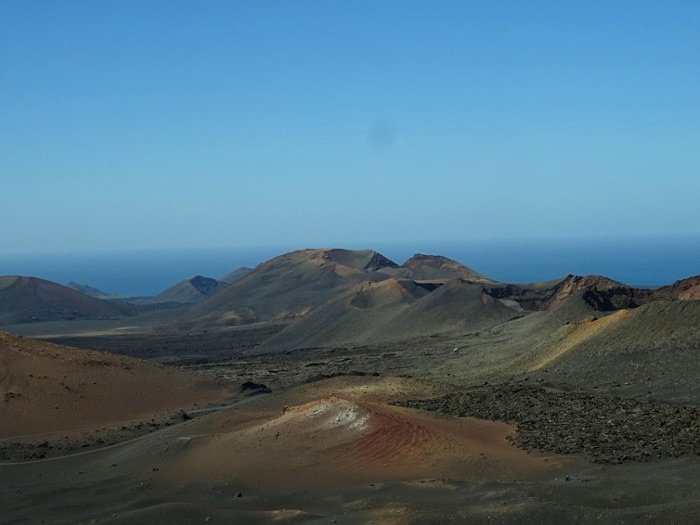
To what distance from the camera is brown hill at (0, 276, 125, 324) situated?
99.2 meters

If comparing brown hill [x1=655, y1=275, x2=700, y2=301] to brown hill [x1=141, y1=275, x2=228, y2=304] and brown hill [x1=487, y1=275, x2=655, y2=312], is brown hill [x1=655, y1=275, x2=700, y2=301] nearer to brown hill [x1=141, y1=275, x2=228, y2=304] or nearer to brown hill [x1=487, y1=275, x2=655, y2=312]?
brown hill [x1=487, y1=275, x2=655, y2=312]

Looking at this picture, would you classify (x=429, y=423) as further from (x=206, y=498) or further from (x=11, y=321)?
(x=11, y=321)

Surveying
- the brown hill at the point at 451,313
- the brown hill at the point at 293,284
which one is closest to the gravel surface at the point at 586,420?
the brown hill at the point at 451,313

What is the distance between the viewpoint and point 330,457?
58.6ft

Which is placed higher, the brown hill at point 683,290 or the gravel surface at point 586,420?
the brown hill at point 683,290

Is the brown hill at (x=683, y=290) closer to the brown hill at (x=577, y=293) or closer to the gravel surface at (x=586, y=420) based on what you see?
the brown hill at (x=577, y=293)

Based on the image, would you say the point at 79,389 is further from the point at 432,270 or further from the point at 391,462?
the point at 432,270

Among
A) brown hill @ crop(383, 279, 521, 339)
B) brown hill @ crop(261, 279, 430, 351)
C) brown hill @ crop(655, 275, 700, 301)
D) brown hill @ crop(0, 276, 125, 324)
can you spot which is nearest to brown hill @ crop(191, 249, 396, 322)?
brown hill @ crop(261, 279, 430, 351)

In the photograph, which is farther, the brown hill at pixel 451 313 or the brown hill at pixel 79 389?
the brown hill at pixel 451 313

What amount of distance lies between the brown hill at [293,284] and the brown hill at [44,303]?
50.8ft

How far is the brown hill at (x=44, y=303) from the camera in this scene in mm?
99188

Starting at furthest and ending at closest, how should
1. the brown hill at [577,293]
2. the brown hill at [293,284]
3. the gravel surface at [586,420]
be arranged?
the brown hill at [293,284] → the brown hill at [577,293] → the gravel surface at [586,420]

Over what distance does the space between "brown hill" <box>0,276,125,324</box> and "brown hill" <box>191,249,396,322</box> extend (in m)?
15.5

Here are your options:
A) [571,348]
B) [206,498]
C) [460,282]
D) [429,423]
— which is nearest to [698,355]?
[571,348]
